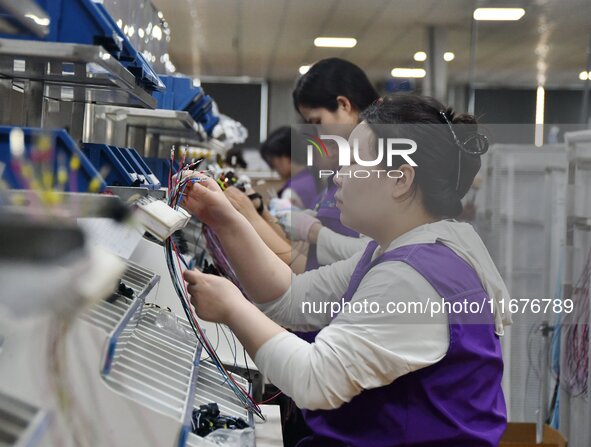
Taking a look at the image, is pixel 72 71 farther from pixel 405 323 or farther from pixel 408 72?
pixel 408 72

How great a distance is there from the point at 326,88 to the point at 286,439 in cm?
111

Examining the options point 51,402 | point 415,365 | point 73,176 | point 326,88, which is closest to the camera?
point 51,402

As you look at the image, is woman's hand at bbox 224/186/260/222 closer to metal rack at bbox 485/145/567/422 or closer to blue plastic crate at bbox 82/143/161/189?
blue plastic crate at bbox 82/143/161/189

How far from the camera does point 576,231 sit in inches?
132

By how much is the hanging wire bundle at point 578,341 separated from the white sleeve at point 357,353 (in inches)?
70.4

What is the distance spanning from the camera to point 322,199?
8.96ft

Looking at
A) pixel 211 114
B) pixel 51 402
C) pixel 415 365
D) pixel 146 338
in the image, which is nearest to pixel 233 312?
pixel 146 338

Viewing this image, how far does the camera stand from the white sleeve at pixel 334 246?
2.38 m

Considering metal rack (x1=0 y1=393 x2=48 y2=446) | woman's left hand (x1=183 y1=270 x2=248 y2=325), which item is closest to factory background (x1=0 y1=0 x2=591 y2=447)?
metal rack (x1=0 y1=393 x2=48 y2=446)

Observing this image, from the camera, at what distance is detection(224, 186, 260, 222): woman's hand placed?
266 centimetres

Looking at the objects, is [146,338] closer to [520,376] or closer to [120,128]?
[120,128]

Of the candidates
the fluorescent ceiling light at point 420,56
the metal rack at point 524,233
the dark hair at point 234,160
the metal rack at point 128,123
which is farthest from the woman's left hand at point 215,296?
the fluorescent ceiling light at point 420,56

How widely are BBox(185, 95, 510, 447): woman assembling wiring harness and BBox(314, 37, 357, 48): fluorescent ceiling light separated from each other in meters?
7.82

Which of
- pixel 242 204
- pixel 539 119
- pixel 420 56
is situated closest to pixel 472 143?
→ pixel 242 204
